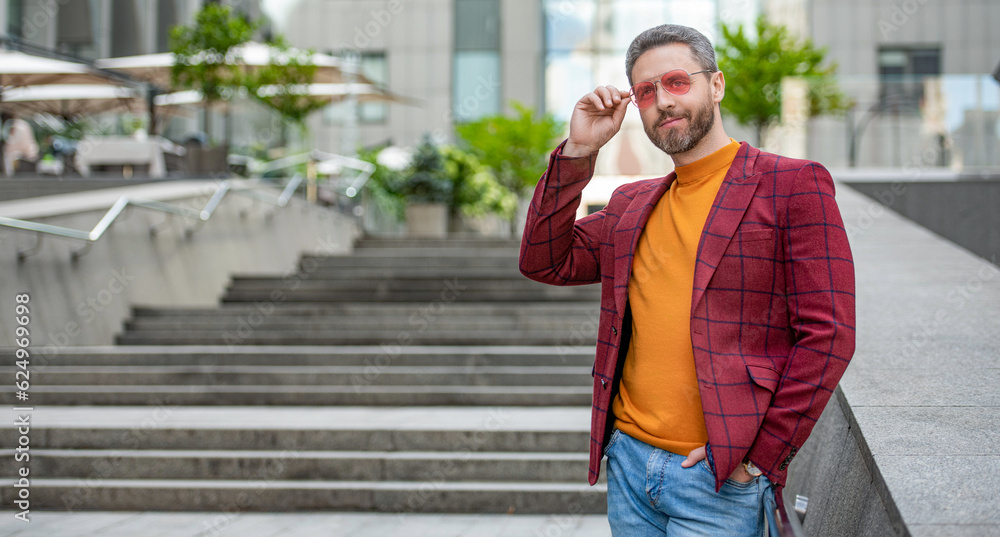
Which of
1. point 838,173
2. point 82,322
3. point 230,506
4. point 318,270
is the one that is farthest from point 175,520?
point 838,173

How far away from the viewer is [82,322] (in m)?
7.61

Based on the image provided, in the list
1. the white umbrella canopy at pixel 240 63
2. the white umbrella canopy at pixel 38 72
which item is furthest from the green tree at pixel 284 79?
the white umbrella canopy at pixel 38 72

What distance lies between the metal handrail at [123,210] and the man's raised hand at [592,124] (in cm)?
635

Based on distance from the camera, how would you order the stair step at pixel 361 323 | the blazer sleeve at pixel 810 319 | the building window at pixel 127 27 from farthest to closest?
the building window at pixel 127 27, the stair step at pixel 361 323, the blazer sleeve at pixel 810 319

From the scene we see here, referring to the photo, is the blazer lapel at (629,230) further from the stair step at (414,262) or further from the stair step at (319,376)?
the stair step at (414,262)

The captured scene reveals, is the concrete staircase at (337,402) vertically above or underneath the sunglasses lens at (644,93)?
underneath

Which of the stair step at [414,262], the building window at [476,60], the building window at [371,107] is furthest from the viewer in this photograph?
the building window at [371,107]

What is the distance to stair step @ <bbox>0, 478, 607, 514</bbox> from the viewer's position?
4.89 metres

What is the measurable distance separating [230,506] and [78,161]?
1176cm

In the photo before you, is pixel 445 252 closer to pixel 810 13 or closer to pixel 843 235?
pixel 843 235

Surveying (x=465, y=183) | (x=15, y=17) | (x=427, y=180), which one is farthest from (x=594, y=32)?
(x=15, y=17)

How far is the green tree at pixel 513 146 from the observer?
68.0 feet

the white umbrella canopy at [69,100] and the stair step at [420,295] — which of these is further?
the white umbrella canopy at [69,100]

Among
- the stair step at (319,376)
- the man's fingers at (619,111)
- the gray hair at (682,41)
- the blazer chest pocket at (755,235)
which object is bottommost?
the stair step at (319,376)
